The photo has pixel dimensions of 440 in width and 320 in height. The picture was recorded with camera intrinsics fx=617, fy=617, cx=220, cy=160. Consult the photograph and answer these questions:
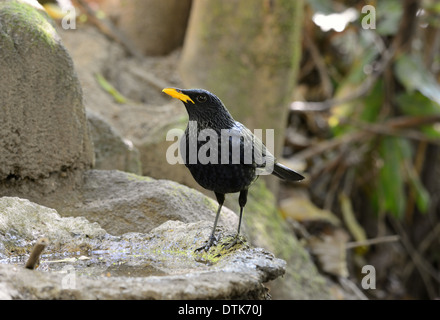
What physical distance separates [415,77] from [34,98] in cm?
617

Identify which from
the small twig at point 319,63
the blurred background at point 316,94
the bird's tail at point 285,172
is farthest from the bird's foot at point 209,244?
the small twig at point 319,63

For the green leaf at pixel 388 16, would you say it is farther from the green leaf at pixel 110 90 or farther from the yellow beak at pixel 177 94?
the yellow beak at pixel 177 94

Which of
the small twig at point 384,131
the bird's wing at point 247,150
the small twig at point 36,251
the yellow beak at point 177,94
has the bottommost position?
the small twig at point 384,131

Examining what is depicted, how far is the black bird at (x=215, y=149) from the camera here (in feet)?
11.1

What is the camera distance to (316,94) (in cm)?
1160

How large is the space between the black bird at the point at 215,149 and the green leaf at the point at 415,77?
5.62 metres

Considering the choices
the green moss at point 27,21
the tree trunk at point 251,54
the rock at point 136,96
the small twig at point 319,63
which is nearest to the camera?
the green moss at point 27,21

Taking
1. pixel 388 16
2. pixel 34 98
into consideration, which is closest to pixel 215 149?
pixel 34 98

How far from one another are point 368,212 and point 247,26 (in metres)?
4.90

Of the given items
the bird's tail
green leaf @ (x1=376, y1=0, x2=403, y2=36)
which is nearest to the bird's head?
the bird's tail

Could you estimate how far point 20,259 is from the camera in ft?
10.3

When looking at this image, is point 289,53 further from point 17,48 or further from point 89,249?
point 89,249
